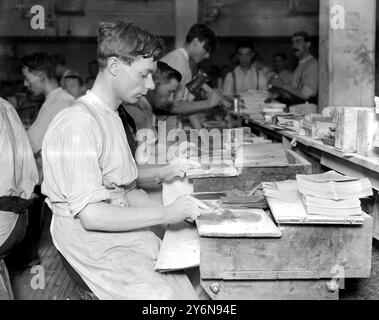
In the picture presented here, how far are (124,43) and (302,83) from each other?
19.0ft

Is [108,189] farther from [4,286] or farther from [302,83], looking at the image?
[302,83]

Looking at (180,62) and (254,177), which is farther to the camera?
(180,62)

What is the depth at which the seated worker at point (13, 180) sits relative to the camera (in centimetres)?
306

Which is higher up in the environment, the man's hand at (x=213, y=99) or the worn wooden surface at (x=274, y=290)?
the man's hand at (x=213, y=99)

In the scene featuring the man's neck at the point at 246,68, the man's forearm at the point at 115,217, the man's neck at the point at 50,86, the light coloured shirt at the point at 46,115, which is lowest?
the man's forearm at the point at 115,217

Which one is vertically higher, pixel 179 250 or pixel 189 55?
pixel 189 55

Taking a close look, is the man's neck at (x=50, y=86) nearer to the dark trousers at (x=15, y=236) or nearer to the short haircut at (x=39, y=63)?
the short haircut at (x=39, y=63)

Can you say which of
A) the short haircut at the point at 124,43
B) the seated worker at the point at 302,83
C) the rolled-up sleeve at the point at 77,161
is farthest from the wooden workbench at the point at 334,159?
the seated worker at the point at 302,83

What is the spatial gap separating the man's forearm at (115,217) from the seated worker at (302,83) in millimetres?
5383

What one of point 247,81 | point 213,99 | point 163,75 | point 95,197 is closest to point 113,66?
point 95,197

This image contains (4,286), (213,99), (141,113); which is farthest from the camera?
(213,99)

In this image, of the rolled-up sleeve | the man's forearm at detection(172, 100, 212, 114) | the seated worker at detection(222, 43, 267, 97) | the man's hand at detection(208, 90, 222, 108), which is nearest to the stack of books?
the rolled-up sleeve

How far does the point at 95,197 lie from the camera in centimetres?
207

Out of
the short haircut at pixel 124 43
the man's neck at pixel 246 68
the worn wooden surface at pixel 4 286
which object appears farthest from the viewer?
the man's neck at pixel 246 68
